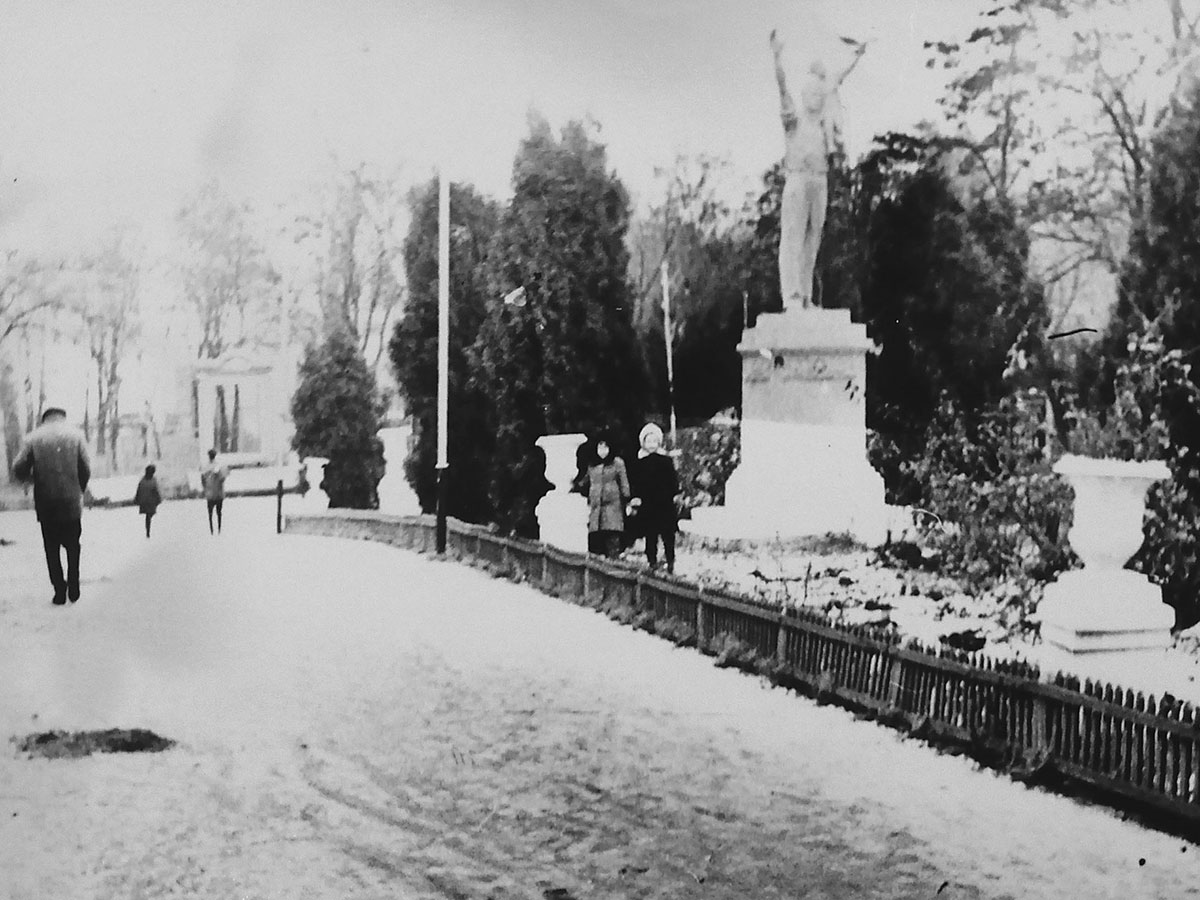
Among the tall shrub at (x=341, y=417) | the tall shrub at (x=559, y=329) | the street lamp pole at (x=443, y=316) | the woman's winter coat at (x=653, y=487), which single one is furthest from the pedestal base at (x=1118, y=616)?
the tall shrub at (x=341, y=417)

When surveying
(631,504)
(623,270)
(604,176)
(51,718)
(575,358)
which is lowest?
(51,718)

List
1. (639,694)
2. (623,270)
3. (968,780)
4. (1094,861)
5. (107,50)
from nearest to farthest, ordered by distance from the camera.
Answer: (1094,861) → (968,780) → (107,50) → (639,694) → (623,270)

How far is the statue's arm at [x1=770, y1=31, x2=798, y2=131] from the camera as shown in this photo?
259 centimetres

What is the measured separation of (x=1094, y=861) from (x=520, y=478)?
5.79 ft

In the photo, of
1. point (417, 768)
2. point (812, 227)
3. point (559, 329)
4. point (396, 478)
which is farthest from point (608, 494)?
point (417, 768)

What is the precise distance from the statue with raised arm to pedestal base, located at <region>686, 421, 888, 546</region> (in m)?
0.58

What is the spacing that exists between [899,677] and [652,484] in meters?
0.88

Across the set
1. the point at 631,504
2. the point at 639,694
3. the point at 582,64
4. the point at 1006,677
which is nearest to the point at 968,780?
the point at 1006,677

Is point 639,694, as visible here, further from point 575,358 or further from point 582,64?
point 582,64

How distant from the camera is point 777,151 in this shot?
266 cm

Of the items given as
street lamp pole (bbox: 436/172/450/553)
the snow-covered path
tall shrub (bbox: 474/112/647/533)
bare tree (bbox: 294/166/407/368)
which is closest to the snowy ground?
the snow-covered path

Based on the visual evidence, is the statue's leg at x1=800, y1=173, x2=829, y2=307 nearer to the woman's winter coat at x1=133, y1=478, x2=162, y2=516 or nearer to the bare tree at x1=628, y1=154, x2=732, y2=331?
the bare tree at x1=628, y1=154, x2=732, y2=331

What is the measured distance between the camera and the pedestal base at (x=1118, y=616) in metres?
2.36

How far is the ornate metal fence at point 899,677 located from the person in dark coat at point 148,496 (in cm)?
32
